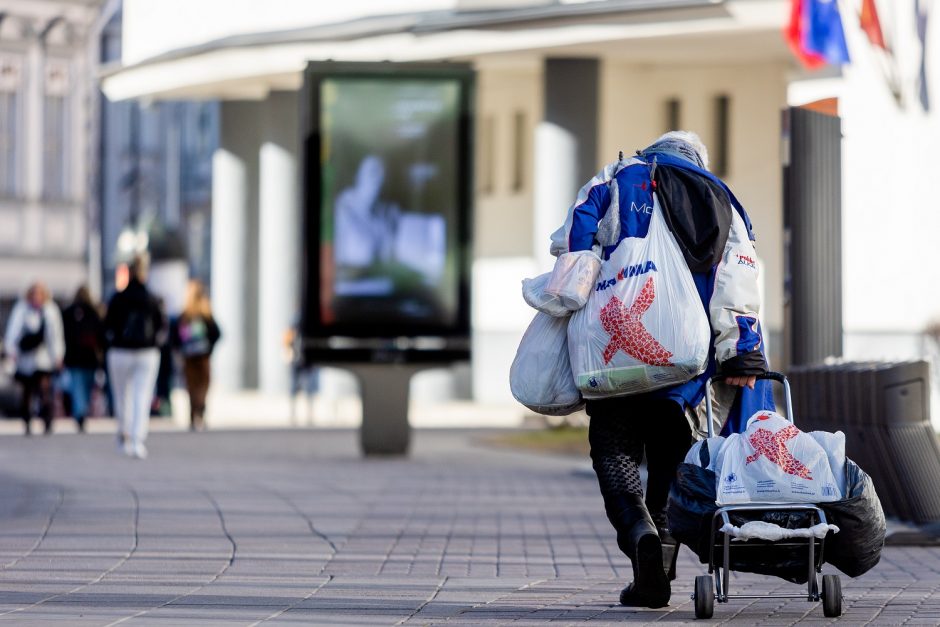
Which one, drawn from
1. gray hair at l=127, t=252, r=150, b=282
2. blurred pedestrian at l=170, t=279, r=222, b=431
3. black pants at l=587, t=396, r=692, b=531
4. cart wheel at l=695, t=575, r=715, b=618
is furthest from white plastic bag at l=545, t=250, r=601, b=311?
blurred pedestrian at l=170, t=279, r=222, b=431

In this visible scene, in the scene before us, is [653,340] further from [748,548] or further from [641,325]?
[748,548]

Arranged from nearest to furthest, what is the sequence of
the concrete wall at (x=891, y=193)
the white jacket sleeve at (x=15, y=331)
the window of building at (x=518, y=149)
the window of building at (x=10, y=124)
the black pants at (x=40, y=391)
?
the black pants at (x=40, y=391)
the white jacket sleeve at (x=15, y=331)
the concrete wall at (x=891, y=193)
the window of building at (x=518, y=149)
the window of building at (x=10, y=124)

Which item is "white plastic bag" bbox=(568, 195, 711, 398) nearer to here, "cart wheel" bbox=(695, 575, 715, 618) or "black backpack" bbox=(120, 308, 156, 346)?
"cart wheel" bbox=(695, 575, 715, 618)

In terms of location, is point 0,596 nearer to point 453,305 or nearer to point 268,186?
point 453,305

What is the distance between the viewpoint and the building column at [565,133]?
→ 101 ft

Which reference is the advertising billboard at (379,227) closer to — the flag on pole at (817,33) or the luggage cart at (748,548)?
the flag on pole at (817,33)

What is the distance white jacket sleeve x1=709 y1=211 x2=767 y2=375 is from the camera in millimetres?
7344

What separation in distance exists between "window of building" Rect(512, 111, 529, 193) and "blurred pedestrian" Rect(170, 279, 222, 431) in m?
11.9

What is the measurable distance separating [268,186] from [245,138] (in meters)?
2.49

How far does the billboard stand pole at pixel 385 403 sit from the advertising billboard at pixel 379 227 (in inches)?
4.4

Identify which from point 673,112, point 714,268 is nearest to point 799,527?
point 714,268

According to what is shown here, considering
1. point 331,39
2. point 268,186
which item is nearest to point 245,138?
point 268,186

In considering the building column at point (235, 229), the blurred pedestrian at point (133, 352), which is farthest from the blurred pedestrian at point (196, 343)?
the building column at point (235, 229)

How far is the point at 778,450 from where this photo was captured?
710cm
